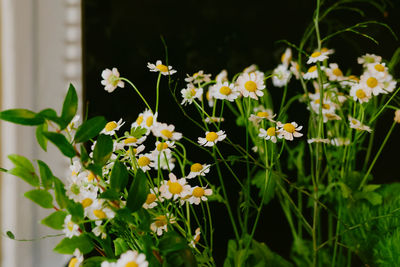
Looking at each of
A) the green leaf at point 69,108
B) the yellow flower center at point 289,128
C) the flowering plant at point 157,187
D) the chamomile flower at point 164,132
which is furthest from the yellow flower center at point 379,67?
the green leaf at point 69,108

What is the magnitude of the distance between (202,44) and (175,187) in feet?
1.68

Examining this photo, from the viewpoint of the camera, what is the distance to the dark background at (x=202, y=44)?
35.4 inches

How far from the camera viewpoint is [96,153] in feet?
1.34

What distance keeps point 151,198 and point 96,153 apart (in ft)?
0.36

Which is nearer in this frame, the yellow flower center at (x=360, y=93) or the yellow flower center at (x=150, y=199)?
the yellow flower center at (x=150, y=199)

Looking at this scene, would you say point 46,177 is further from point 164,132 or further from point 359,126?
point 359,126

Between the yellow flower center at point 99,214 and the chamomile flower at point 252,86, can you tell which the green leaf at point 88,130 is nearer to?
the yellow flower center at point 99,214

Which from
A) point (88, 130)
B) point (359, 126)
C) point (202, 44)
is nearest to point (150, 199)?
point (88, 130)

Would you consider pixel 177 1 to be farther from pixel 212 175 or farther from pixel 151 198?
pixel 151 198

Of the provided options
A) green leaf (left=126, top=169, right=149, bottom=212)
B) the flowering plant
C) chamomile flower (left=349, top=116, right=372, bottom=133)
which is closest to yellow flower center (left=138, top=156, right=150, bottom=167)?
the flowering plant

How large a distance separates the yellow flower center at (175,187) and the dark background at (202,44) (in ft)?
1.38

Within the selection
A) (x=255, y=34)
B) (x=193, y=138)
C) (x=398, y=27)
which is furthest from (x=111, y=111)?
(x=398, y=27)

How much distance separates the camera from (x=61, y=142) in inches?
14.8

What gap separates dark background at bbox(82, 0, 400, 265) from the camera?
2.95 ft
